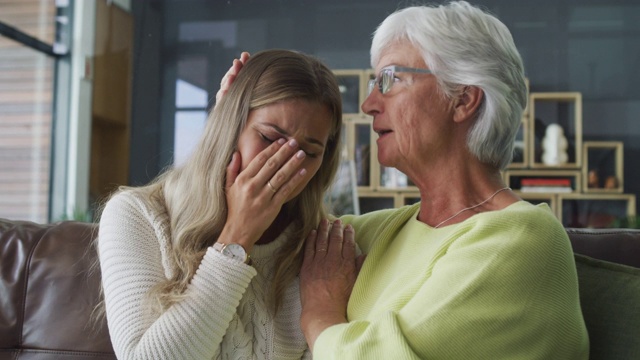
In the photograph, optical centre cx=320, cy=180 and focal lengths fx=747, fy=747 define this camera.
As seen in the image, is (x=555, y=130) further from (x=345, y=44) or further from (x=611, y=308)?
(x=611, y=308)

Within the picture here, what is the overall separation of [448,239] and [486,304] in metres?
0.19

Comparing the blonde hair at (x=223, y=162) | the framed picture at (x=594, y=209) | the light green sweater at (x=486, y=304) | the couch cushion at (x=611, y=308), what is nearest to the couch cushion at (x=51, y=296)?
the blonde hair at (x=223, y=162)

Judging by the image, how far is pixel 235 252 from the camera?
5.14 ft

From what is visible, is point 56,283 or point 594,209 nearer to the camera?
point 56,283

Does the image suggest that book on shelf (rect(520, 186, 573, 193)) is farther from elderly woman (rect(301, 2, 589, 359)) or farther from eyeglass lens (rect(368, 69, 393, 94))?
eyeglass lens (rect(368, 69, 393, 94))

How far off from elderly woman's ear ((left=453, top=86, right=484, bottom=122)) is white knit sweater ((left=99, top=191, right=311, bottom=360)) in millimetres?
558

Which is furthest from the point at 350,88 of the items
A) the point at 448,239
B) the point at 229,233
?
the point at 448,239

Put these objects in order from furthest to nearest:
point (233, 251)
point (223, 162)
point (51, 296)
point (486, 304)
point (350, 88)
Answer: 1. point (350, 88)
2. point (51, 296)
3. point (223, 162)
4. point (233, 251)
5. point (486, 304)

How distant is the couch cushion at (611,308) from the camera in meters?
1.49

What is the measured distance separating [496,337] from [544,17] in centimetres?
520

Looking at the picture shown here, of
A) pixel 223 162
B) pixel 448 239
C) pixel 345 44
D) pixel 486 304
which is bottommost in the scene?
pixel 486 304

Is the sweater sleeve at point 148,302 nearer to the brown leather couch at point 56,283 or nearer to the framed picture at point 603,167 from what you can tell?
the brown leather couch at point 56,283

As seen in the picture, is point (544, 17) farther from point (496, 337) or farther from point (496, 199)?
point (496, 337)

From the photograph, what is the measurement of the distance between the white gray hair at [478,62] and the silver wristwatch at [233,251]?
1.79ft
